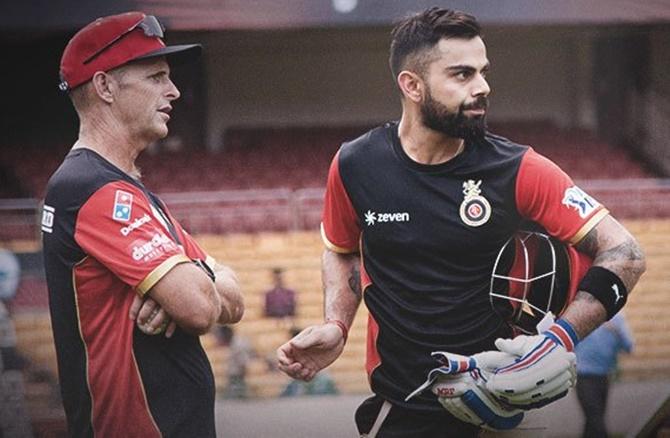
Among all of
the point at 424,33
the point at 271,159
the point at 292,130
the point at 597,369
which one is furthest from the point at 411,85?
the point at 292,130

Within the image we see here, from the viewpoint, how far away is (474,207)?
12.6 feet

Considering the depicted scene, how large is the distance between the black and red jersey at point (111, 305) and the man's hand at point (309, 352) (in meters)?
0.47

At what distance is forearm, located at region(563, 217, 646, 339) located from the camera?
3.69 m

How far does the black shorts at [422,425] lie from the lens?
392cm

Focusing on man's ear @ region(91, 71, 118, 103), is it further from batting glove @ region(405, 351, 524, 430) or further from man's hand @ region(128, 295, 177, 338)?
batting glove @ region(405, 351, 524, 430)

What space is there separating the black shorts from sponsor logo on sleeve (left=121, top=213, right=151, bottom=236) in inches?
41.5

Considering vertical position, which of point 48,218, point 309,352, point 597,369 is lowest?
point 597,369

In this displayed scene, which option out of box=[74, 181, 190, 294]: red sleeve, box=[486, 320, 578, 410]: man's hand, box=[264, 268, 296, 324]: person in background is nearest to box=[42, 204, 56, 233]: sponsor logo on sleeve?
box=[74, 181, 190, 294]: red sleeve

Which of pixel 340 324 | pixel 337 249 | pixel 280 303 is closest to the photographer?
pixel 340 324

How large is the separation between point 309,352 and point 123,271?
0.86 meters

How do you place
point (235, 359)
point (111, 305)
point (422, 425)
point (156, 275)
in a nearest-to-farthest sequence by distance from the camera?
point (156, 275) → point (111, 305) → point (422, 425) → point (235, 359)

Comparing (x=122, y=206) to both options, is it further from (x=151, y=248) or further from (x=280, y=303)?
(x=280, y=303)

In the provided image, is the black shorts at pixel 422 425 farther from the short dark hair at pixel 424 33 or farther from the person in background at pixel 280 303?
the person in background at pixel 280 303

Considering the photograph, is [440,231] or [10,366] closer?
[440,231]
